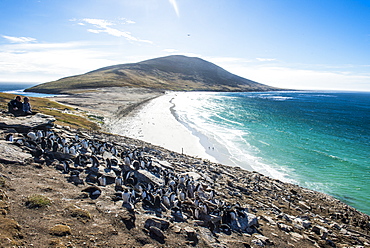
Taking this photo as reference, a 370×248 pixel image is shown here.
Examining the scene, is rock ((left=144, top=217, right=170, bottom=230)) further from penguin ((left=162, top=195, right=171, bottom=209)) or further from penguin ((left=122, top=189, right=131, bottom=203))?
penguin ((left=162, top=195, right=171, bottom=209))

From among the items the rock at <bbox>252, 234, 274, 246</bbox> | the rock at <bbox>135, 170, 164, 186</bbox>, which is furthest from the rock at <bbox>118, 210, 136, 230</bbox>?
the rock at <bbox>252, 234, 274, 246</bbox>

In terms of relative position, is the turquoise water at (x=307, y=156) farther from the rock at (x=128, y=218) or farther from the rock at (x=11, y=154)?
the rock at (x=11, y=154)

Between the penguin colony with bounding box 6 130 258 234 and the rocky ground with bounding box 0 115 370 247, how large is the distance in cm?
5

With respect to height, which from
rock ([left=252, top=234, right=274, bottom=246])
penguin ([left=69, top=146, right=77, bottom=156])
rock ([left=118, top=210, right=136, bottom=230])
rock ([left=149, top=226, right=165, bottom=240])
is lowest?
rock ([left=252, top=234, right=274, bottom=246])

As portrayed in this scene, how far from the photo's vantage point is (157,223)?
8469 millimetres

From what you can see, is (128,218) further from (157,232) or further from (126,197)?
(157,232)

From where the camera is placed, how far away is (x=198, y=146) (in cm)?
3372

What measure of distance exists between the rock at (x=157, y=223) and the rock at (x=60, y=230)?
273cm

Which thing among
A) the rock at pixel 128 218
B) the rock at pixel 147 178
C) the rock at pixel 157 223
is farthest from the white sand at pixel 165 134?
the rock at pixel 128 218

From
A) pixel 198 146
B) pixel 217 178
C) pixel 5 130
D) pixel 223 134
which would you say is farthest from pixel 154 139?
pixel 5 130

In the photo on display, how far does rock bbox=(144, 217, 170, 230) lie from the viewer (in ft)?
27.6

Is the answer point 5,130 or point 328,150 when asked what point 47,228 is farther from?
point 328,150

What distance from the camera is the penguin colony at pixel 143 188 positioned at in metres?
9.93

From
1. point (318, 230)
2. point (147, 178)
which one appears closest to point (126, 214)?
point (147, 178)
